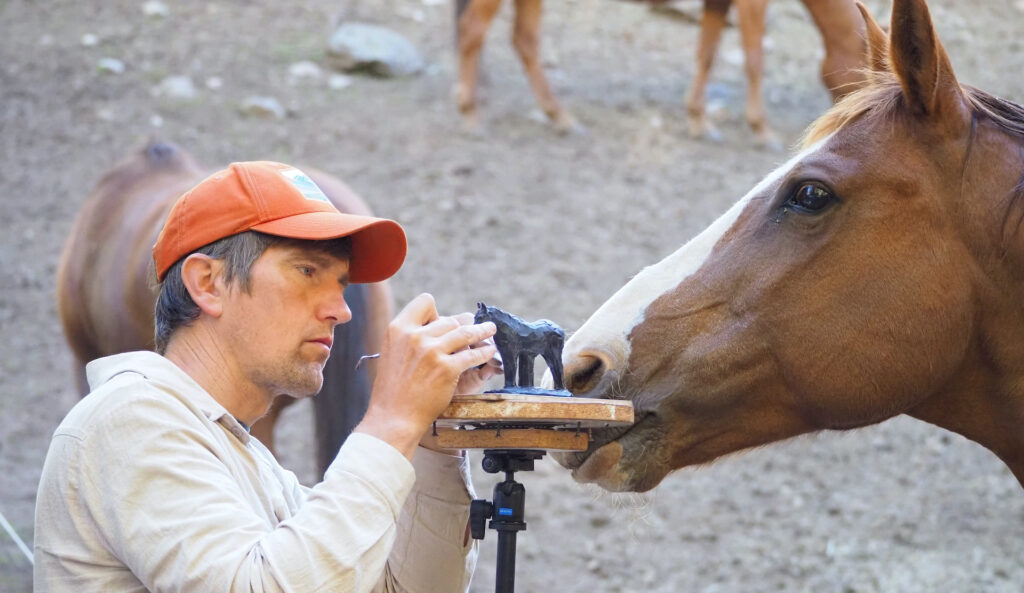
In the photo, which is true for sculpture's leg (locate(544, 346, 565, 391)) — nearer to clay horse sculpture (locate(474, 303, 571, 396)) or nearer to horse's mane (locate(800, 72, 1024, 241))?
clay horse sculpture (locate(474, 303, 571, 396))

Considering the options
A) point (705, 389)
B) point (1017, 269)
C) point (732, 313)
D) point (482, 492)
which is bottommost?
point (482, 492)

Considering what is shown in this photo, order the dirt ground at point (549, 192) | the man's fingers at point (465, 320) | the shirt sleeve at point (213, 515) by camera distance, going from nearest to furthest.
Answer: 1. the shirt sleeve at point (213, 515)
2. the man's fingers at point (465, 320)
3. the dirt ground at point (549, 192)

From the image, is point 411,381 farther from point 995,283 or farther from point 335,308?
point 995,283

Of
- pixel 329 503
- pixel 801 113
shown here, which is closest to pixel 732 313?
pixel 329 503

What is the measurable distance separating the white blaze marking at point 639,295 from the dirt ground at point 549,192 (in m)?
0.34

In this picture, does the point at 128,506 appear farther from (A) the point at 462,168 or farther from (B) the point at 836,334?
(A) the point at 462,168

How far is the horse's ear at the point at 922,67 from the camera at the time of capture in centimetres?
196

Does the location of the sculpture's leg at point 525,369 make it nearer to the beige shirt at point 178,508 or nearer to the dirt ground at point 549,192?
the beige shirt at point 178,508

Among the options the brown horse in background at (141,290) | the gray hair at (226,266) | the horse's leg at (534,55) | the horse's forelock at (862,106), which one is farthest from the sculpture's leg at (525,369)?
the horse's leg at (534,55)

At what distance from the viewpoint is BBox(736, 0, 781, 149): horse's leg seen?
933 cm

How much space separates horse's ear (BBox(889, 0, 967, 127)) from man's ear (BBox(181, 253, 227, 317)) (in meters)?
1.25

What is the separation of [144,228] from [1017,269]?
364 cm

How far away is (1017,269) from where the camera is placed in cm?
199

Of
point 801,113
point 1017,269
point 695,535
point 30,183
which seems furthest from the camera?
point 801,113
